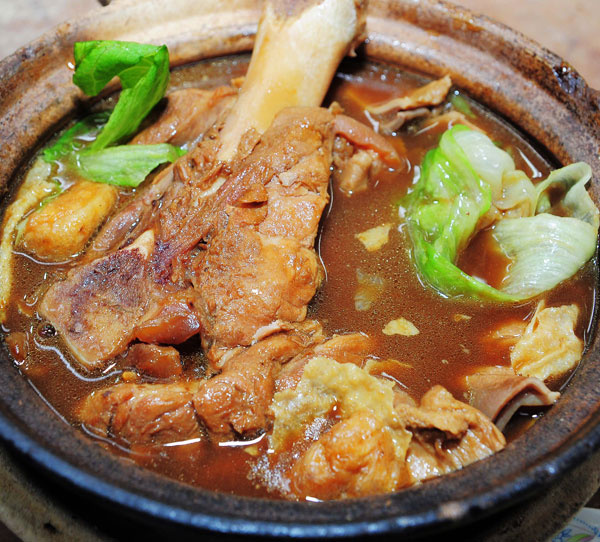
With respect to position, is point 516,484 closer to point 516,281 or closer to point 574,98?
point 516,281

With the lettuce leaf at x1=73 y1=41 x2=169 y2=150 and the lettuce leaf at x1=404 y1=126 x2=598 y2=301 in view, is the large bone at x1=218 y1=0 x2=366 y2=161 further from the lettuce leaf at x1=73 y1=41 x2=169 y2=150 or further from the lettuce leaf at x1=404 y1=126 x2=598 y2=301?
the lettuce leaf at x1=404 y1=126 x2=598 y2=301

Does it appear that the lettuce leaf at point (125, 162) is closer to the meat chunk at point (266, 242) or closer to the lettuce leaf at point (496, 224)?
the meat chunk at point (266, 242)

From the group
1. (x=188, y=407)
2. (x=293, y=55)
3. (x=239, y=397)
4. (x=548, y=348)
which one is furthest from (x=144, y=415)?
(x=293, y=55)

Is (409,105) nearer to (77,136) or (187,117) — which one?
(187,117)

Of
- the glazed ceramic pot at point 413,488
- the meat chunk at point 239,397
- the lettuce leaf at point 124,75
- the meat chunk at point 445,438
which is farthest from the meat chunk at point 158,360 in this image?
the lettuce leaf at point 124,75

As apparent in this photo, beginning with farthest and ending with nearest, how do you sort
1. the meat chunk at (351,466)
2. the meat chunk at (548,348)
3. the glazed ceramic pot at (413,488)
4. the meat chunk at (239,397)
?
the meat chunk at (548,348)
the meat chunk at (239,397)
the meat chunk at (351,466)
the glazed ceramic pot at (413,488)

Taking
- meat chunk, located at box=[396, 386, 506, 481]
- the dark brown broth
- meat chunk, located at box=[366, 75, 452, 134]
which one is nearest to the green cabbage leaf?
the dark brown broth

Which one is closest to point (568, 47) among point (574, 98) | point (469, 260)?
point (574, 98)
